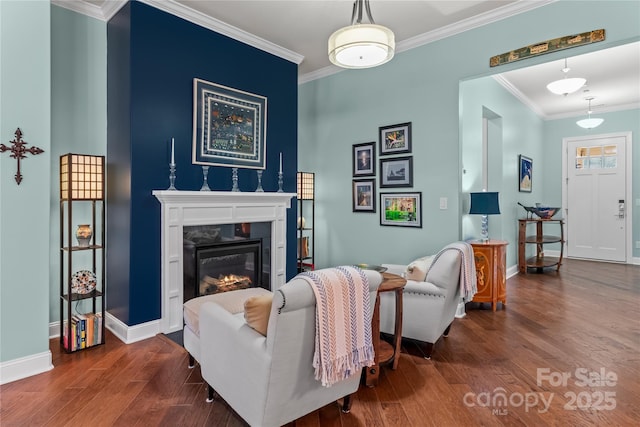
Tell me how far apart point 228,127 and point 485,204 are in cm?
284

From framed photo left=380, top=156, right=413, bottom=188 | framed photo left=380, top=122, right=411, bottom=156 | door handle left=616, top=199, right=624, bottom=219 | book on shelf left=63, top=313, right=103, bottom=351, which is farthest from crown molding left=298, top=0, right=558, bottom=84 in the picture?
door handle left=616, top=199, right=624, bottom=219

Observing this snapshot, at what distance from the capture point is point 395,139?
14.1ft

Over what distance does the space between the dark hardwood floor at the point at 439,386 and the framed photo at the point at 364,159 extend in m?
2.09

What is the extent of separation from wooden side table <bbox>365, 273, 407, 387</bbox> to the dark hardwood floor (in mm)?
77

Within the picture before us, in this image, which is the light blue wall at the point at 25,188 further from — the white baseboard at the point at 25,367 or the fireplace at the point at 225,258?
the fireplace at the point at 225,258

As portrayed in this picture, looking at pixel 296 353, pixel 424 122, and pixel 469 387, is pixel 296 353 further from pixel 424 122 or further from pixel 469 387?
pixel 424 122

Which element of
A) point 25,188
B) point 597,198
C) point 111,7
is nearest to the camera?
point 25,188

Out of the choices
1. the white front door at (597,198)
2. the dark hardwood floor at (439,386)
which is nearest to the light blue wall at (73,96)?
the dark hardwood floor at (439,386)

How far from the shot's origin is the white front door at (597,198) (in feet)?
22.3

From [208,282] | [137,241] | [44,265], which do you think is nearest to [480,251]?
[208,282]

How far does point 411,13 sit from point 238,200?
2541 mm

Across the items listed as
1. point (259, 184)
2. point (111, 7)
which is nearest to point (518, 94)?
point (259, 184)

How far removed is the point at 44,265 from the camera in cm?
257

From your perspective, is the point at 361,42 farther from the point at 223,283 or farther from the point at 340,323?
the point at 223,283
